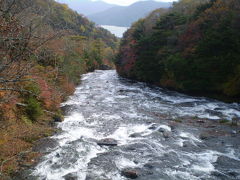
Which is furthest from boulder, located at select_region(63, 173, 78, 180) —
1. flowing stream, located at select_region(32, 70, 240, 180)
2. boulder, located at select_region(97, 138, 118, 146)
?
boulder, located at select_region(97, 138, 118, 146)

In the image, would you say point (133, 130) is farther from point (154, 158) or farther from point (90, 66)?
point (90, 66)

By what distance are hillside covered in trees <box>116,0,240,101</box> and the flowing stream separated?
303 centimetres

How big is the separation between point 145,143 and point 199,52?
46.8ft

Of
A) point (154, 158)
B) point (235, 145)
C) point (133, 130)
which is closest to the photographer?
point (154, 158)

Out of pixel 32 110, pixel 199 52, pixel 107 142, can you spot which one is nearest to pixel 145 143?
pixel 107 142

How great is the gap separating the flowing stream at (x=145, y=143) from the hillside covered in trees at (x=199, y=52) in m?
3.03

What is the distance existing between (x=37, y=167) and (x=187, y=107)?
44.4 feet

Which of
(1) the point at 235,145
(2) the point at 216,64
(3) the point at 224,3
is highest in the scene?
(3) the point at 224,3

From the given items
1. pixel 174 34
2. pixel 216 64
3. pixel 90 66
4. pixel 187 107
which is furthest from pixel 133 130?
pixel 90 66

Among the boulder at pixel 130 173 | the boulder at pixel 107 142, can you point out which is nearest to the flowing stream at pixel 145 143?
the boulder at pixel 130 173

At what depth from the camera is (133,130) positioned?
13430 mm

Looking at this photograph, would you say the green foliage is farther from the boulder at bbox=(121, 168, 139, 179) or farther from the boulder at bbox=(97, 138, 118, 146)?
the boulder at bbox=(121, 168, 139, 179)

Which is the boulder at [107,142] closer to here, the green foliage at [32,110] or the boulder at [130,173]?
the boulder at [130,173]

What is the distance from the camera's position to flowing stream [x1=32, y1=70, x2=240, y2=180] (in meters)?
8.94
